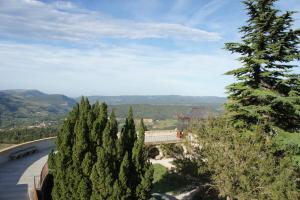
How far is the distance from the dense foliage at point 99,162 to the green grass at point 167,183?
493cm

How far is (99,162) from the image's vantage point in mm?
13305

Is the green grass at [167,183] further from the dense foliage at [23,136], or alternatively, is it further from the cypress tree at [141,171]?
the dense foliage at [23,136]

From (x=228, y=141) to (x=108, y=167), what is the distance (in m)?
6.36

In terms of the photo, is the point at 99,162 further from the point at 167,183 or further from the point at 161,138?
the point at 161,138

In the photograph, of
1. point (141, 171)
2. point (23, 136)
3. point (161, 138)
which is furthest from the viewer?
point (23, 136)

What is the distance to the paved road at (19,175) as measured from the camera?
17677mm

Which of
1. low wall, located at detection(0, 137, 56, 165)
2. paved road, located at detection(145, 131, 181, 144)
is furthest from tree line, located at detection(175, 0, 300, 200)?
low wall, located at detection(0, 137, 56, 165)

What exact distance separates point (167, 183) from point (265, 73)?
10.4m

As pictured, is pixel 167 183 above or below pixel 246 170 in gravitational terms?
below

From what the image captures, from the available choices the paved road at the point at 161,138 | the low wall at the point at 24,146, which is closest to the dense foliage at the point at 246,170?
the paved road at the point at 161,138

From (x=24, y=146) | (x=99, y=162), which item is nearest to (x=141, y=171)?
(x=99, y=162)

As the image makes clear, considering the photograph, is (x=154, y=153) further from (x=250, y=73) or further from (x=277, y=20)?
(x=277, y=20)

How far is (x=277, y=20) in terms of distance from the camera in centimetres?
2014

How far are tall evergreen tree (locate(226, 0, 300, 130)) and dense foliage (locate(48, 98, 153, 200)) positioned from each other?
8465 millimetres
